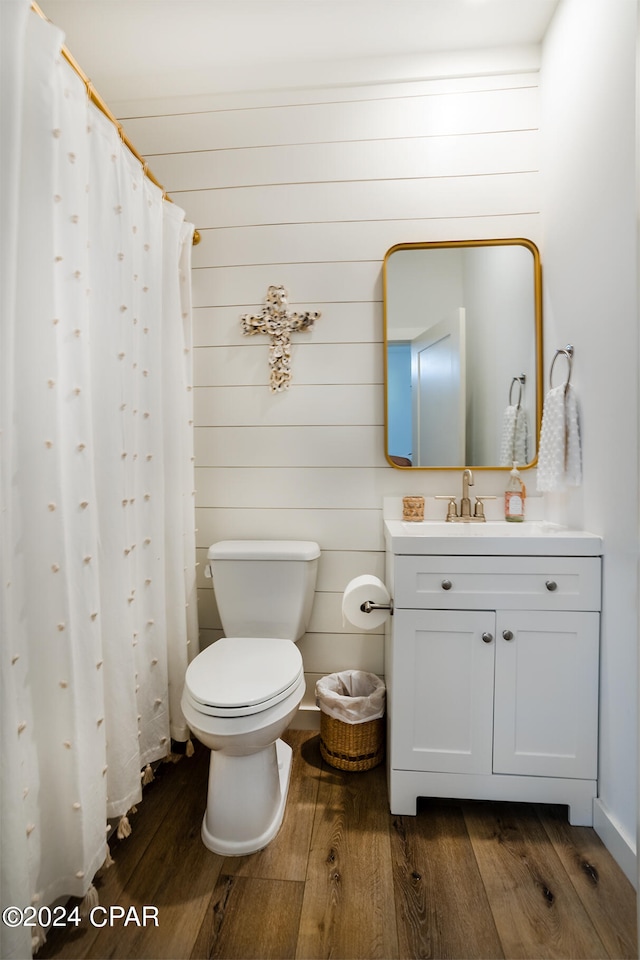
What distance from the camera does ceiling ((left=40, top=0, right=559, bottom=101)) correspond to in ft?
5.83

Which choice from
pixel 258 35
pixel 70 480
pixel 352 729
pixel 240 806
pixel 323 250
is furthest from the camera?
pixel 323 250

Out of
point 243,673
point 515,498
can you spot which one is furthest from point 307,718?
point 515,498

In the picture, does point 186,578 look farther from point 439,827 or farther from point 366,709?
point 439,827

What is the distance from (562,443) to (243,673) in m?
1.23

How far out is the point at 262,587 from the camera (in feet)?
6.11

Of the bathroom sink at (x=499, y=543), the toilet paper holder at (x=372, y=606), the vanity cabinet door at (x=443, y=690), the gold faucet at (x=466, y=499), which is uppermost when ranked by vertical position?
the gold faucet at (x=466, y=499)

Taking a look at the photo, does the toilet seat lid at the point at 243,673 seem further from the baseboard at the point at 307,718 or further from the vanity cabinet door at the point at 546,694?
the vanity cabinet door at the point at 546,694

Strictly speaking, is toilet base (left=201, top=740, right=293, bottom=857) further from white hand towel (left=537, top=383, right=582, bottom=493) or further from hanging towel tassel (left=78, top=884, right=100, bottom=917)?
white hand towel (left=537, top=383, right=582, bottom=493)

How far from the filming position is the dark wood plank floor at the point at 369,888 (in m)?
1.13

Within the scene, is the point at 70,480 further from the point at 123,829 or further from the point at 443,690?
the point at 443,690

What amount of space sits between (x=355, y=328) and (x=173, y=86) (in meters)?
1.24

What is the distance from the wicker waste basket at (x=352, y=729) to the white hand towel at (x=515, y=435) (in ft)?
3.31

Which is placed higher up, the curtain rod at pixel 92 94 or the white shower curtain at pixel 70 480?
the curtain rod at pixel 92 94

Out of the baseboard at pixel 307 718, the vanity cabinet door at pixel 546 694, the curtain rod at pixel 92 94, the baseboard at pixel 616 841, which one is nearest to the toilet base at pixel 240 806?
the baseboard at pixel 307 718
